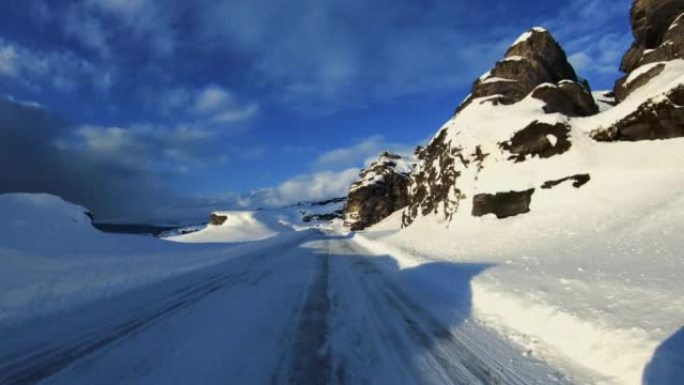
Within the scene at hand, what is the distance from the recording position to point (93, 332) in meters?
7.08

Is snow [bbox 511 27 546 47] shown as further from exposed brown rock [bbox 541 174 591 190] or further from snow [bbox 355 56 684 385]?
exposed brown rock [bbox 541 174 591 190]

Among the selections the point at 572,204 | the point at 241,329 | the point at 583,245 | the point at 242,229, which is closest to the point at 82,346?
the point at 241,329

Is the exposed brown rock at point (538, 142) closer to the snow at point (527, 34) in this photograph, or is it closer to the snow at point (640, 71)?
the snow at point (640, 71)

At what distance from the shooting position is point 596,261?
550 inches

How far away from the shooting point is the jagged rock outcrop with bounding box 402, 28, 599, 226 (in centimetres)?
2984

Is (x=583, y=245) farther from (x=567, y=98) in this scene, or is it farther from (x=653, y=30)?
(x=653, y=30)

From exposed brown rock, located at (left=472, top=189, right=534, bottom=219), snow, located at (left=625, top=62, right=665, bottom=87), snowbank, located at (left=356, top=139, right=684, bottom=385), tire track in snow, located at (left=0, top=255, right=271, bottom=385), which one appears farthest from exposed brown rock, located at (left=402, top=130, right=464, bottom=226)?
tire track in snow, located at (left=0, top=255, right=271, bottom=385)

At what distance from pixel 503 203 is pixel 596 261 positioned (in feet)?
53.0

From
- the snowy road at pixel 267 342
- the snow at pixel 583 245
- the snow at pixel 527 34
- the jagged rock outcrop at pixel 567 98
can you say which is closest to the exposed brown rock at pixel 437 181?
the snow at pixel 583 245

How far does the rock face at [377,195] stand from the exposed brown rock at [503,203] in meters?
61.7

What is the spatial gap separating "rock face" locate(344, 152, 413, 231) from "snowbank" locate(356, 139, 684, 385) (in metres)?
63.2

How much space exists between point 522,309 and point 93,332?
24.6 ft

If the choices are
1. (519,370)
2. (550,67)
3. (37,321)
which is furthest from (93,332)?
(550,67)

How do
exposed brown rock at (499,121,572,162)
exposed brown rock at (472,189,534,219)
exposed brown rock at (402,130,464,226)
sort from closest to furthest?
exposed brown rock at (472,189,534,219), exposed brown rock at (499,121,572,162), exposed brown rock at (402,130,464,226)
